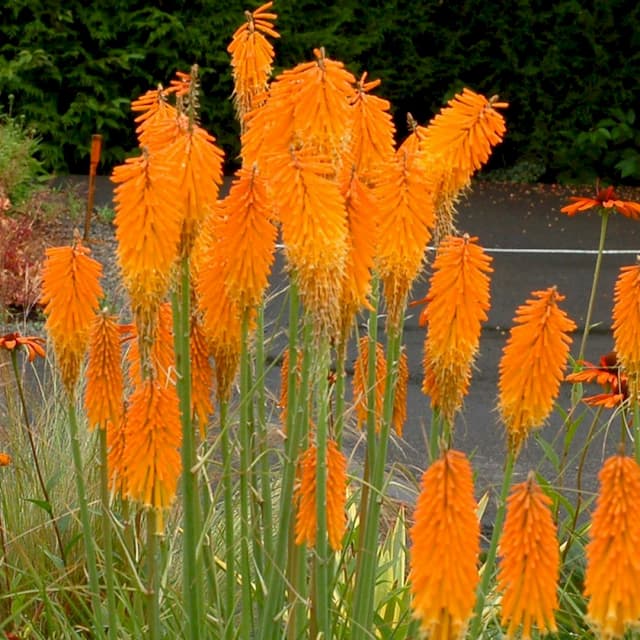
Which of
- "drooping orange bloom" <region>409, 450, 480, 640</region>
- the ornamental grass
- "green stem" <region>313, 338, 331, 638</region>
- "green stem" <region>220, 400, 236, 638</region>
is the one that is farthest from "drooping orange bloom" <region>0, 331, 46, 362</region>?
"drooping orange bloom" <region>409, 450, 480, 640</region>

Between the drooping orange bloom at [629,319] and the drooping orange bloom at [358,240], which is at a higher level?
the drooping orange bloom at [358,240]

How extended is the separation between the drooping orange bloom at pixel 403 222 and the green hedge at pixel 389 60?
34.2ft

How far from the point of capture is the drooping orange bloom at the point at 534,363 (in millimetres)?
2096

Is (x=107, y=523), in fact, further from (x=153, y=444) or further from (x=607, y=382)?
(x=607, y=382)

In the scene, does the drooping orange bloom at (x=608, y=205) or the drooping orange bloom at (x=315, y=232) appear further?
the drooping orange bloom at (x=608, y=205)

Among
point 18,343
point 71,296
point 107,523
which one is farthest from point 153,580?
point 18,343

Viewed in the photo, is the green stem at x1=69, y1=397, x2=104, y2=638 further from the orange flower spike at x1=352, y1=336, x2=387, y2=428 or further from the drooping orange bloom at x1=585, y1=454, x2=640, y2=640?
the drooping orange bloom at x1=585, y1=454, x2=640, y2=640

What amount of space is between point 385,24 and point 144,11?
96.7 inches

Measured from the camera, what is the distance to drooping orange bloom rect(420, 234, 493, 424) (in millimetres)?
2221

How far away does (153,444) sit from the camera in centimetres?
223

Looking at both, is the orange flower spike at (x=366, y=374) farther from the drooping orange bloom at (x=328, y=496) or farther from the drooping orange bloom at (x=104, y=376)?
the drooping orange bloom at (x=104, y=376)

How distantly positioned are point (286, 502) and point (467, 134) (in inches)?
28.5

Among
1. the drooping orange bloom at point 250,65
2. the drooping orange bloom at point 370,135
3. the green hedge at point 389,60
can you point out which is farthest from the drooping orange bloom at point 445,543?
the green hedge at point 389,60

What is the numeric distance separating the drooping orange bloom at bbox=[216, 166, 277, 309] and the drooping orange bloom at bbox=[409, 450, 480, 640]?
63cm
